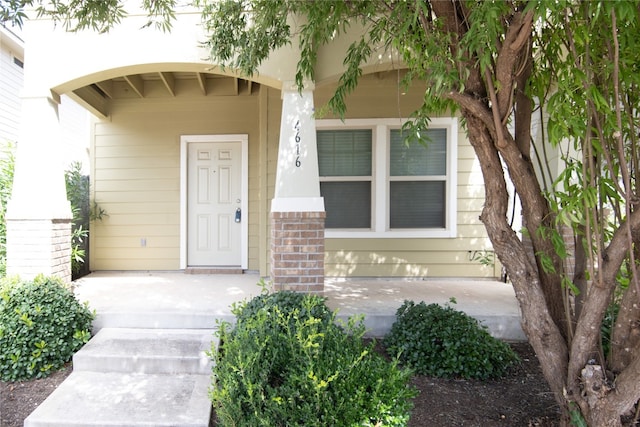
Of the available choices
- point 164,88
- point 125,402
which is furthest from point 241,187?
point 125,402

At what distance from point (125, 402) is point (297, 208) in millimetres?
2025

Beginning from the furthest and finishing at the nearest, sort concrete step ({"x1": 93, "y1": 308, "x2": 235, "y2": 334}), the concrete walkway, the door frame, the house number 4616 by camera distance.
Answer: the door frame
the house number 4616
concrete step ({"x1": 93, "y1": 308, "x2": 235, "y2": 334})
the concrete walkway

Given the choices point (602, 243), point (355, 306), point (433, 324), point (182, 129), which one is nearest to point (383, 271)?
point (355, 306)

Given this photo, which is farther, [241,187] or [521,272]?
[241,187]

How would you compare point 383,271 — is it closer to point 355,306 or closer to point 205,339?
point 355,306

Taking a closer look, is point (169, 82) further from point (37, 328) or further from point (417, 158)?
point (417, 158)

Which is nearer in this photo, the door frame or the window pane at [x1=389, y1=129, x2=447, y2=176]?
the window pane at [x1=389, y1=129, x2=447, y2=176]

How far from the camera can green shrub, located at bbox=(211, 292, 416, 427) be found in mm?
1775

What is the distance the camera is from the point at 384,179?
5.05m

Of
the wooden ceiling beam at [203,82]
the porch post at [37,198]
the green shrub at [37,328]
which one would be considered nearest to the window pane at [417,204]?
the wooden ceiling beam at [203,82]

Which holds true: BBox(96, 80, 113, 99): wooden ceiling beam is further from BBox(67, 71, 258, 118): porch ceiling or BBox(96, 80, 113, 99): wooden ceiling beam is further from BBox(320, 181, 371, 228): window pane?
BBox(320, 181, 371, 228): window pane

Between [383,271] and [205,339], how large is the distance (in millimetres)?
2787

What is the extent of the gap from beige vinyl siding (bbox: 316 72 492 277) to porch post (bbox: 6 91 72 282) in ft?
10.4

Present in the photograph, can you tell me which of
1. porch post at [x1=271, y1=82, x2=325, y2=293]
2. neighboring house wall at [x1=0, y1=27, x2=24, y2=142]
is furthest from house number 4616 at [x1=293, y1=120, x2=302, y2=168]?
neighboring house wall at [x1=0, y1=27, x2=24, y2=142]
